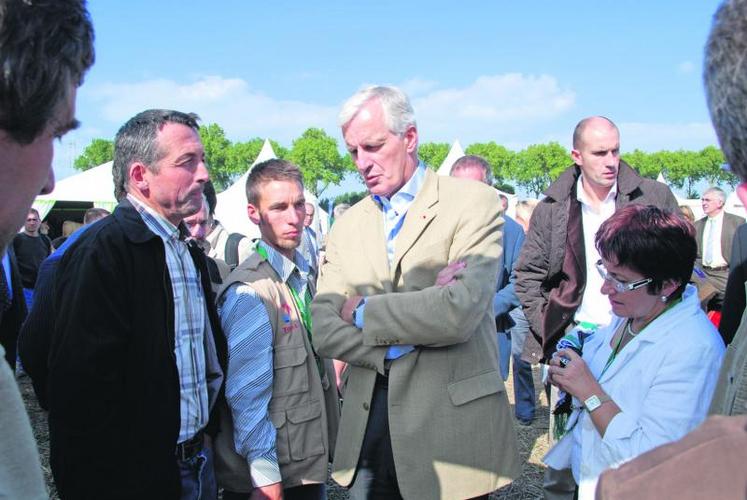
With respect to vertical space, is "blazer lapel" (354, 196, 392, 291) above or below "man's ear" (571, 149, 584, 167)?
below

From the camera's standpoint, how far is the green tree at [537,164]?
268ft

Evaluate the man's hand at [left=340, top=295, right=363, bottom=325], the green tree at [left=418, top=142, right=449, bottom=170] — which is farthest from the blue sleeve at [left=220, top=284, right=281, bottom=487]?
the green tree at [left=418, top=142, right=449, bottom=170]

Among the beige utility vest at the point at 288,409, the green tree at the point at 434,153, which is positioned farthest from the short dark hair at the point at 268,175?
the green tree at the point at 434,153

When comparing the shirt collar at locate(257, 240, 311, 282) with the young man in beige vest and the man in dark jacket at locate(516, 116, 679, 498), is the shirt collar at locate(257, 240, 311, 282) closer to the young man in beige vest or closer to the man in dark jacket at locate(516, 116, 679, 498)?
→ the young man in beige vest

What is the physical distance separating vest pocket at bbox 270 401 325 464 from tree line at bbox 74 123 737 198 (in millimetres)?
71464

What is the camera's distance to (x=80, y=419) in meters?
2.02

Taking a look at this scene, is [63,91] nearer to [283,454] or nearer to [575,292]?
[283,454]

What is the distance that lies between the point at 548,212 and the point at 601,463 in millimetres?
1905

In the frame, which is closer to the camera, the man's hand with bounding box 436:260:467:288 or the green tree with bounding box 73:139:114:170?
the man's hand with bounding box 436:260:467:288

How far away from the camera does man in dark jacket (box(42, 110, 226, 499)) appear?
2016mm

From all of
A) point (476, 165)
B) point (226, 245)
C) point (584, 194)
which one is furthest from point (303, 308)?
point (226, 245)

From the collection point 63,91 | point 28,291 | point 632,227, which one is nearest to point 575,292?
point 632,227

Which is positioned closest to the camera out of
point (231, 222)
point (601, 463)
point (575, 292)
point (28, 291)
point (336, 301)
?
point (601, 463)

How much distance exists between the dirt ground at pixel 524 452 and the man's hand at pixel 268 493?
7.10 feet
